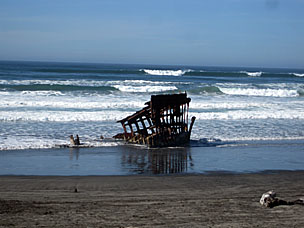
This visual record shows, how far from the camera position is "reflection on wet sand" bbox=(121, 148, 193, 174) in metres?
11.9

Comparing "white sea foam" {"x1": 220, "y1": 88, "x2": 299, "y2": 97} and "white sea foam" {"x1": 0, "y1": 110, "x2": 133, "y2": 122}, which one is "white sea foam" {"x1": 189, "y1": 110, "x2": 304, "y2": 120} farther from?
"white sea foam" {"x1": 220, "y1": 88, "x2": 299, "y2": 97}

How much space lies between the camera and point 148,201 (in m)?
8.01

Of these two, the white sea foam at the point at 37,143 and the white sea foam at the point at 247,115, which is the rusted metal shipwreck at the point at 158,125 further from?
the white sea foam at the point at 247,115

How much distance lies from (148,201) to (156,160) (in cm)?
535

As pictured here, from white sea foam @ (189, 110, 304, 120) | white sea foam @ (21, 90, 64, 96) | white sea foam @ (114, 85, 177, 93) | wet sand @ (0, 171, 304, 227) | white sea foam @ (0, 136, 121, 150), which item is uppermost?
white sea foam @ (114, 85, 177, 93)

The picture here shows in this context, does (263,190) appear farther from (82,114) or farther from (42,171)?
(82,114)

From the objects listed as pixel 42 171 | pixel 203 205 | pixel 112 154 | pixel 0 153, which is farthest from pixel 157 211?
pixel 0 153

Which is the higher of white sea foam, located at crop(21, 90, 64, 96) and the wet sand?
white sea foam, located at crop(21, 90, 64, 96)

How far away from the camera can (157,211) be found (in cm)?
725

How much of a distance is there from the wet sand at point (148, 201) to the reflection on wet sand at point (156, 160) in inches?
41.4

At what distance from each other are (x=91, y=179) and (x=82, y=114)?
13.4m

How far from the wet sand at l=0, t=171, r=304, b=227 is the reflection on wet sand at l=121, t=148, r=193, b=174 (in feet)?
3.45

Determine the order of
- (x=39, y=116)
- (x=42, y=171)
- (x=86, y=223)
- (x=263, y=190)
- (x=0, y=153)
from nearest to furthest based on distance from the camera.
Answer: (x=86, y=223)
(x=263, y=190)
(x=42, y=171)
(x=0, y=153)
(x=39, y=116)

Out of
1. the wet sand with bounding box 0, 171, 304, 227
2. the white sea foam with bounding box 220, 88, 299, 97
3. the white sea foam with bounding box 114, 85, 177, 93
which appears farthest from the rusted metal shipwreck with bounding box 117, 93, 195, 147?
the white sea foam with bounding box 220, 88, 299, 97
